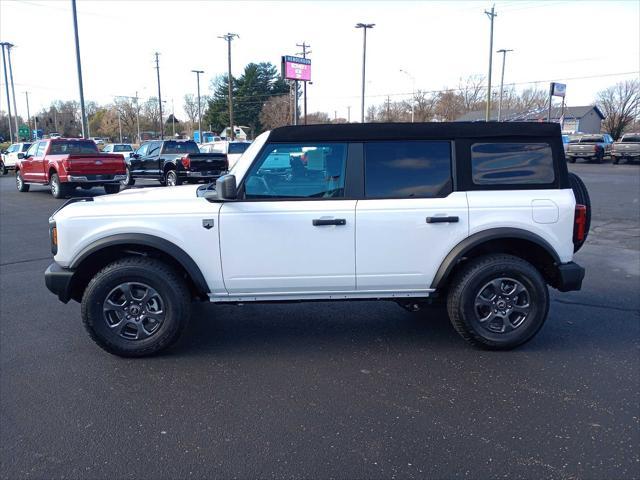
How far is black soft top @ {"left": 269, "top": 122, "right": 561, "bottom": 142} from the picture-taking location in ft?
15.0

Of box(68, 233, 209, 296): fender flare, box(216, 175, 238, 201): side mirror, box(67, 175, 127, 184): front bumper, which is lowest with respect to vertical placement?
box(67, 175, 127, 184): front bumper

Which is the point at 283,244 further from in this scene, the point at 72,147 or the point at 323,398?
the point at 72,147

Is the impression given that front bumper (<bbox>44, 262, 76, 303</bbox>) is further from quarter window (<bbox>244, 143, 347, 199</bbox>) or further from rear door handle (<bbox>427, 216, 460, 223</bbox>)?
rear door handle (<bbox>427, 216, 460, 223</bbox>)

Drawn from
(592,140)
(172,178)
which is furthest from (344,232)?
(592,140)

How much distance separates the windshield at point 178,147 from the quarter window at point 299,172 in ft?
56.5

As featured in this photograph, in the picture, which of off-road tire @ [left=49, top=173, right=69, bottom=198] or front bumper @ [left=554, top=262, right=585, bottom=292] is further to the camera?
off-road tire @ [left=49, top=173, right=69, bottom=198]

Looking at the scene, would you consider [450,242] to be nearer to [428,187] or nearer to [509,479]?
[428,187]

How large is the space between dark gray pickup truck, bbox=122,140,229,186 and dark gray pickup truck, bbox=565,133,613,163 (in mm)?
26312

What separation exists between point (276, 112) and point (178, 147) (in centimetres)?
5329

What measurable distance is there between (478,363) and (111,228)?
3162mm

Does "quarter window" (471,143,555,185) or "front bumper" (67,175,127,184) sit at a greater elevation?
"quarter window" (471,143,555,185)

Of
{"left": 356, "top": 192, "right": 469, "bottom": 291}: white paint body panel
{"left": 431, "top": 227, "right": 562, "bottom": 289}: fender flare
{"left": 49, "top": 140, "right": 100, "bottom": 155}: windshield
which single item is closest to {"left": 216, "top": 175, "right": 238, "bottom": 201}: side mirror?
{"left": 356, "top": 192, "right": 469, "bottom": 291}: white paint body panel

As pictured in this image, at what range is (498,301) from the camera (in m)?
4.66

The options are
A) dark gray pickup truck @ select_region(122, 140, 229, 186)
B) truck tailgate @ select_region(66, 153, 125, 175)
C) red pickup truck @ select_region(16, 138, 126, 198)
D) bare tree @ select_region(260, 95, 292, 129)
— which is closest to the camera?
truck tailgate @ select_region(66, 153, 125, 175)
